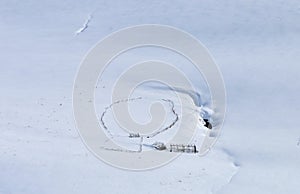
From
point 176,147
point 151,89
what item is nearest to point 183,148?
point 176,147

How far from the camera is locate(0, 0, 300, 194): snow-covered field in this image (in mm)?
19281

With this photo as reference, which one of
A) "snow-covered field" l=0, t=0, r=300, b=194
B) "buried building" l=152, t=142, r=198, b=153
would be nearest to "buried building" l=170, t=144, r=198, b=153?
"buried building" l=152, t=142, r=198, b=153

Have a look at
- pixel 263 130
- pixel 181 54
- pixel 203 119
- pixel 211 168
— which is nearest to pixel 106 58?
pixel 181 54

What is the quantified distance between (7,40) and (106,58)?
745cm

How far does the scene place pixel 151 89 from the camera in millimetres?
28703

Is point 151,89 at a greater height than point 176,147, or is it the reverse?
point 151,89

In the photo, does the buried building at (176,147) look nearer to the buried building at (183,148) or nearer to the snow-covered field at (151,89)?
the buried building at (183,148)

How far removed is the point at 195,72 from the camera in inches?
1222

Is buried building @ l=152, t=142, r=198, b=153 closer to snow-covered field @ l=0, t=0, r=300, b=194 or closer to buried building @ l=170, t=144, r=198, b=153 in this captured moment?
buried building @ l=170, t=144, r=198, b=153

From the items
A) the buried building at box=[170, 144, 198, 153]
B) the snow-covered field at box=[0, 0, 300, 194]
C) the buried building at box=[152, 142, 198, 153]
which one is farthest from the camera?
the buried building at box=[170, 144, 198, 153]

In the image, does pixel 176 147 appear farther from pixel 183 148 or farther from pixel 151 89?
pixel 151 89

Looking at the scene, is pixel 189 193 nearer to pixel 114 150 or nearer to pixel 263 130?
pixel 114 150

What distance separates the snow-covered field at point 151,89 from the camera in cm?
1928

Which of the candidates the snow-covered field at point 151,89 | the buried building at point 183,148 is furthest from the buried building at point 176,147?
the snow-covered field at point 151,89
